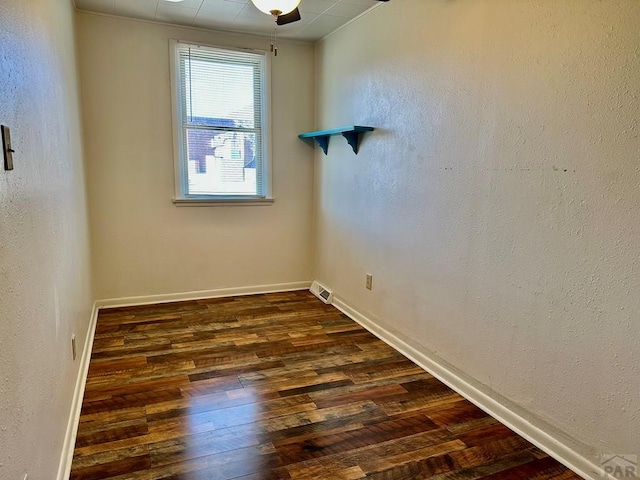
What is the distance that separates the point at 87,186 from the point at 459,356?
3.07 m

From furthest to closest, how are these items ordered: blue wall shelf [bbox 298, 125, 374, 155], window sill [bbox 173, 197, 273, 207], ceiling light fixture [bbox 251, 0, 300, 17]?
window sill [bbox 173, 197, 273, 207] < blue wall shelf [bbox 298, 125, 374, 155] < ceiling light fixture [bbox 251, 0, 300, 17]

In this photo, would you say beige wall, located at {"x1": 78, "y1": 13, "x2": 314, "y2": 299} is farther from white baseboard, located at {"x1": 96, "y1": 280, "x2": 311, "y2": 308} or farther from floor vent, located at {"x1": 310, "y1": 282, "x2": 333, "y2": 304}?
floor vent, located at {"x1": 310, "y1": 282, "x2": 333, "y2": 304}

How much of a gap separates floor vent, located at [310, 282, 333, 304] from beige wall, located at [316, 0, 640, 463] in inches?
30.2

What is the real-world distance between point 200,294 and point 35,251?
8.91 ft

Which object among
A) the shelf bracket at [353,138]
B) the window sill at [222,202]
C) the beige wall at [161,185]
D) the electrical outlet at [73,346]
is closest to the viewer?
the electrical outlet at [73,346]

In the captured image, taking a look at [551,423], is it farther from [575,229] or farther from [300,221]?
[300,221]

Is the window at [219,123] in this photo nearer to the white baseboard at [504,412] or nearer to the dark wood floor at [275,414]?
the dark wood floor at [275,414]

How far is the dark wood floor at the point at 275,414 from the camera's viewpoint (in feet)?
5.94

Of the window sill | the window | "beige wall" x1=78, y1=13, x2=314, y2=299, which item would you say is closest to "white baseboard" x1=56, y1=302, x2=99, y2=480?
"beige wall" x1=78, y1=13, x2=314, y2=299

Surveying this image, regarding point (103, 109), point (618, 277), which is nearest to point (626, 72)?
point (618, 277)

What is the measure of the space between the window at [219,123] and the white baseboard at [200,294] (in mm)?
866

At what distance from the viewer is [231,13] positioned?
3.32 meters

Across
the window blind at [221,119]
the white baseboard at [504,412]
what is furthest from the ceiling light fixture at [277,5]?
the white baseboard at [504,412]

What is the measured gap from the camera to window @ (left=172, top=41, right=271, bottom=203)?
374cm
